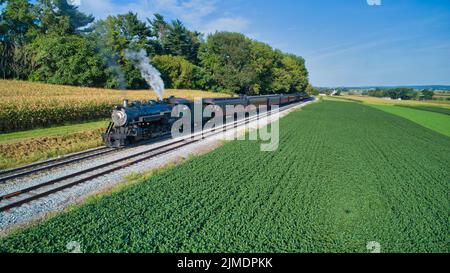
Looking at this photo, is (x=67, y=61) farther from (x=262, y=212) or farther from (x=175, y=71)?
(x=262, y=212)

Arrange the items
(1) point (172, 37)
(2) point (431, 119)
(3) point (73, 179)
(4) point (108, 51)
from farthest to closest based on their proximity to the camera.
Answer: (1) point (172, 37) → (2) point (431, 119) → (4) point (108, 51) → (3) point (73, 179)

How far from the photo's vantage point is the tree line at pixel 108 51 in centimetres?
3584

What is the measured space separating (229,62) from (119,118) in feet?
185

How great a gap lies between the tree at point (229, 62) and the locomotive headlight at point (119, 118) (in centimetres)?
4890

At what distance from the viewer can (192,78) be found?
57906 mm

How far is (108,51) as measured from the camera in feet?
113

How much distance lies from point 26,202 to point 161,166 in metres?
4.92

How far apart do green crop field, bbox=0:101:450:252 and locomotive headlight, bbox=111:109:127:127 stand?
4.79 metres

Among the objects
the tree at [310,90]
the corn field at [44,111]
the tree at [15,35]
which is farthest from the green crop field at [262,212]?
the tree at [310,90]

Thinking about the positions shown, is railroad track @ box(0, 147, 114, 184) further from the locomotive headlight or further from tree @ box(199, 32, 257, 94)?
tree @ box(199, 32, 257, 94)

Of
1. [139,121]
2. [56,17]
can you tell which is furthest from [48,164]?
[56,17]
